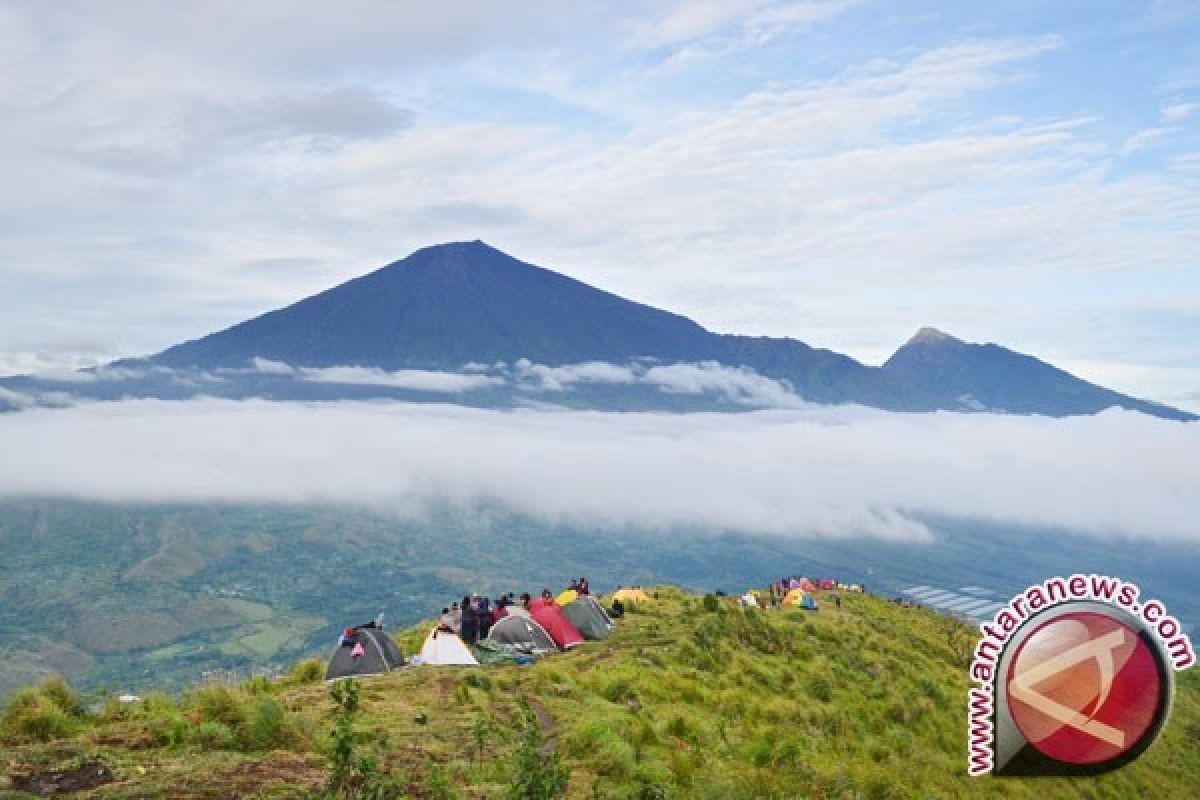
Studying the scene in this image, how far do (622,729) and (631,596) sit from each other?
23211mm

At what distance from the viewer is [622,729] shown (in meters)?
14.7

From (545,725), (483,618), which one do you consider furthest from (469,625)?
(545,725)

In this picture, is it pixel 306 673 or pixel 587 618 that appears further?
pixel 587 618

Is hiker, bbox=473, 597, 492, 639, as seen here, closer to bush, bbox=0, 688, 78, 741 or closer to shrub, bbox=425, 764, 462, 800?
bush, bbox=0, 688, 78, 741

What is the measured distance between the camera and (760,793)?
501 inches

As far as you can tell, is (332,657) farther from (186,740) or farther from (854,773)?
(854,773)

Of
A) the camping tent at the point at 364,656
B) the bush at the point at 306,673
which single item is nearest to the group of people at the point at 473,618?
the camping tent at the point at 364,656

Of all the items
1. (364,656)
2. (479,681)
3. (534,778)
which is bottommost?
(364,656)

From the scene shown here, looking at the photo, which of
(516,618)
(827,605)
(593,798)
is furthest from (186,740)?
(827,605)

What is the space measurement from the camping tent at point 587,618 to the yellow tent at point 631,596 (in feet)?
23.1

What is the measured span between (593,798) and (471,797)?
162 cm

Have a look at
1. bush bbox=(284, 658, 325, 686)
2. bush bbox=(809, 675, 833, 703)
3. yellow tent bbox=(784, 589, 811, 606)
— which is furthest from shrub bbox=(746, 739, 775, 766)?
yellow tent bbox=(784, 589, 811, 606)

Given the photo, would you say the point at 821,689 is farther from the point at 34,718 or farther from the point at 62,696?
the point at 34,718

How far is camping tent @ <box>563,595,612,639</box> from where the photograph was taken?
29.2 metres
